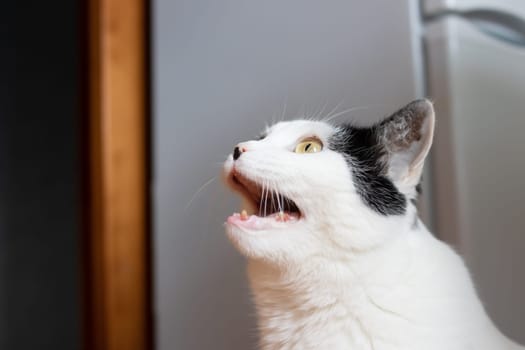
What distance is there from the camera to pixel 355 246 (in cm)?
61

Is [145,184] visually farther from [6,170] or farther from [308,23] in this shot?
[6,170]

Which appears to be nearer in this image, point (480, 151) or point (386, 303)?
point (386, 303)

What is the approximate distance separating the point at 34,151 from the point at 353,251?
199 cm

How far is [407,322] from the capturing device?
0.60 m

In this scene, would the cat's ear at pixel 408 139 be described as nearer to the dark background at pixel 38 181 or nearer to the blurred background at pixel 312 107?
the blurred background at pixel 312 107

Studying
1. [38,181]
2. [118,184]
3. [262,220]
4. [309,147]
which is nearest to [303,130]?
[309,147]

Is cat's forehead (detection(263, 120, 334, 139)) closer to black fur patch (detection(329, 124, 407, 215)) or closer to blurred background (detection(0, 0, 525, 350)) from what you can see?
black fur patch (detection(329, 124, 407, 215))

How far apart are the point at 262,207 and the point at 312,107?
0.41 m

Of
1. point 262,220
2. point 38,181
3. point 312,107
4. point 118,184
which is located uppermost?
point 312,107

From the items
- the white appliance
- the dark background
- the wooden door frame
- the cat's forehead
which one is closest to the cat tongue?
the cat's forehead

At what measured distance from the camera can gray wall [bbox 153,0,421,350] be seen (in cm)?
94

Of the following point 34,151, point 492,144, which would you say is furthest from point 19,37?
point 492,144

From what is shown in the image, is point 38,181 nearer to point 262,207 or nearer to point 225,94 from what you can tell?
point 225,94

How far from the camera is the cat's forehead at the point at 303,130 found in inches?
26.5
